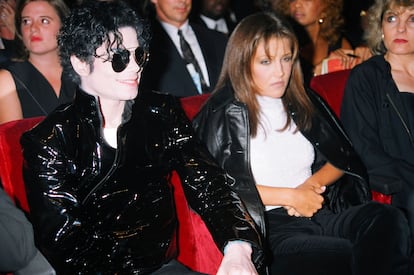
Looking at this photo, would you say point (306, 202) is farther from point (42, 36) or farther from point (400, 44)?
point (42, 36)

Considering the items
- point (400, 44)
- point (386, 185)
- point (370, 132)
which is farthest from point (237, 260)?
point (400, 44)

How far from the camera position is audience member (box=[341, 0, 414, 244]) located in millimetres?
2520

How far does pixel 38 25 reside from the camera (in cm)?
285

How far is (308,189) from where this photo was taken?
2271mm

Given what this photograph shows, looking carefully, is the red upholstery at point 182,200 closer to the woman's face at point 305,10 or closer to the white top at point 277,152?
the white top at point 277,152

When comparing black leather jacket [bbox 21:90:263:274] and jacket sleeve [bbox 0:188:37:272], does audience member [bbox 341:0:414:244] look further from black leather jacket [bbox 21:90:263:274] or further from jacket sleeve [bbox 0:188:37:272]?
jacket sleeve [bbox 0:188:37:272]

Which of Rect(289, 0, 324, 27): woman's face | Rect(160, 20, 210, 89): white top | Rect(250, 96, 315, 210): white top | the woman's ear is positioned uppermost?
the woman's ear

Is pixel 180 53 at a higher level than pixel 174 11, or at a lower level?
lower

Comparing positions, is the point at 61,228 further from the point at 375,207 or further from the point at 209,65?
the point at 209,65

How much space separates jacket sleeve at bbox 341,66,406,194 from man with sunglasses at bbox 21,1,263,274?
87 centimetres

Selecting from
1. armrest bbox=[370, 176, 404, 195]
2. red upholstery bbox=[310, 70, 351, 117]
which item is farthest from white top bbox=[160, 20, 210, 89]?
armrest bbox=[370, 176, 404, 195]

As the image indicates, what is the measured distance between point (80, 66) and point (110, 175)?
36cm

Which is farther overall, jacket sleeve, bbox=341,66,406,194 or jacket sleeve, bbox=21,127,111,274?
jacket sleeve, bbox=341,66,406,194

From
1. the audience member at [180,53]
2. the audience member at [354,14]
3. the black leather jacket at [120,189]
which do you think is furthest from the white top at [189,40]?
the audience member at [354,14]
